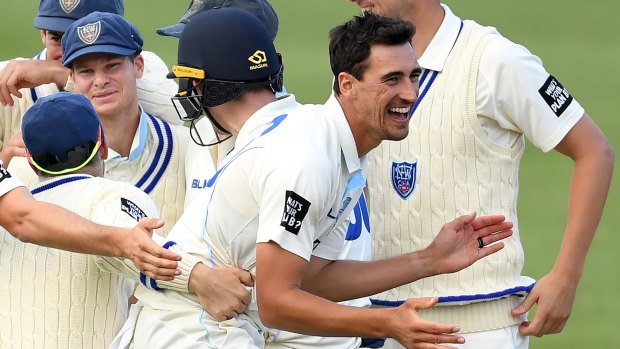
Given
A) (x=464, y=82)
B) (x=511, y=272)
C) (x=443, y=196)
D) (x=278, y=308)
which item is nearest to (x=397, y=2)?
(x=464, y=82)

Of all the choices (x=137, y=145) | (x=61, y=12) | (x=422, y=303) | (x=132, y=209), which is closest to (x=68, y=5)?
(x=61, y=12)

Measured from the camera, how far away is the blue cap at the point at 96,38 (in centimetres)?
504

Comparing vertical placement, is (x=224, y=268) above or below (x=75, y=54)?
below

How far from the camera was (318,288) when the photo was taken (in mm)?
4258

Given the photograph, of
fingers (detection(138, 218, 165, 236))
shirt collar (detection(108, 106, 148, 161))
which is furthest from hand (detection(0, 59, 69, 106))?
fingers (detection(138, 218, 165, 236))

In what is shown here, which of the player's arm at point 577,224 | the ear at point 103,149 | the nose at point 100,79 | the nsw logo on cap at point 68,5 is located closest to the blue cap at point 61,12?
the nsw logo on cap at point 68,5

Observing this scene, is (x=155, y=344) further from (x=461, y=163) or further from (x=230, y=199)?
(x=461, y=163)

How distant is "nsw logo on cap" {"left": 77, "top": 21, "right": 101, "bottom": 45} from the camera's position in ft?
16.5

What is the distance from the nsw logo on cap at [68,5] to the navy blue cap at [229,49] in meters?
1.24

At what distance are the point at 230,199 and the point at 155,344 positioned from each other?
526mm

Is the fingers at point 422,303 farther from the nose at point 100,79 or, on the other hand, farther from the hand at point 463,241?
the nose at point 100,79

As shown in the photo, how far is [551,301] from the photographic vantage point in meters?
4.54

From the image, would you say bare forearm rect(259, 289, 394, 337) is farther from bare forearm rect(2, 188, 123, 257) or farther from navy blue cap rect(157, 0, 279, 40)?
navy blue cap rect(157, 0, 279, 40)

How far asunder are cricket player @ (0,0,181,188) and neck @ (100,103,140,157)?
0.66ft
